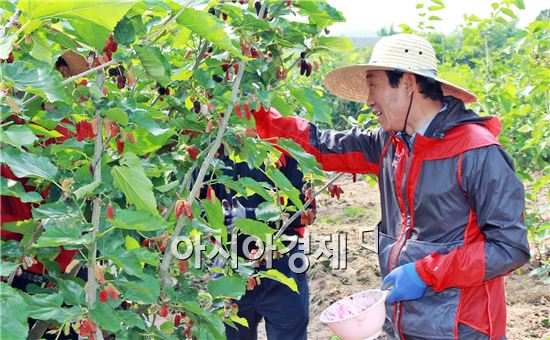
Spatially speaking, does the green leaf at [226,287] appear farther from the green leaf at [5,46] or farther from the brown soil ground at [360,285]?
the brown soil ground at [360,285]

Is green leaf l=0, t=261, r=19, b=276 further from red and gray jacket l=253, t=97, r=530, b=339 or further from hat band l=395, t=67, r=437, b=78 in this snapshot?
hat band l=395, t=67, r=437, b=78

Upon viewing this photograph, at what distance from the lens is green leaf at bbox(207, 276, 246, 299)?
171cm

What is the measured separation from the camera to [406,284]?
6.68 ft

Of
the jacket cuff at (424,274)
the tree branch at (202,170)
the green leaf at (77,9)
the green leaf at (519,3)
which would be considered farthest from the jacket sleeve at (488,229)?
the green leaf at (519,3)

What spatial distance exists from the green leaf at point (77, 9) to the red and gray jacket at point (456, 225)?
1300 millimetres

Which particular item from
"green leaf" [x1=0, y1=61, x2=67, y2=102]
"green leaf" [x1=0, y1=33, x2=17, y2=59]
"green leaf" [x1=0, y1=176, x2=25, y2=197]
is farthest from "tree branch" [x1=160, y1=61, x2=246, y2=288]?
"green leaf" [x1=0, y1=33, x2=17, y2=59]

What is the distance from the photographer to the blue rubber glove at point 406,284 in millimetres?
2031

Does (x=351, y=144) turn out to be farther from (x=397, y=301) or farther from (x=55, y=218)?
(x=55, y=218)

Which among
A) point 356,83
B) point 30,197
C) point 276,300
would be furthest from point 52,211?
point 276,300

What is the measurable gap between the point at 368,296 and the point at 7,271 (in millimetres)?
1342

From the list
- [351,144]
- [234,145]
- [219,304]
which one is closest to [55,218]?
[234,145]

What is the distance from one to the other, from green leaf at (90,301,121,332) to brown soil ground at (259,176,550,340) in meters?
2.95

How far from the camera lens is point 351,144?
2492mm

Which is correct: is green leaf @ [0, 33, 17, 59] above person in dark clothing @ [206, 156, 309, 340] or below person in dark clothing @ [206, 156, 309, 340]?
above
